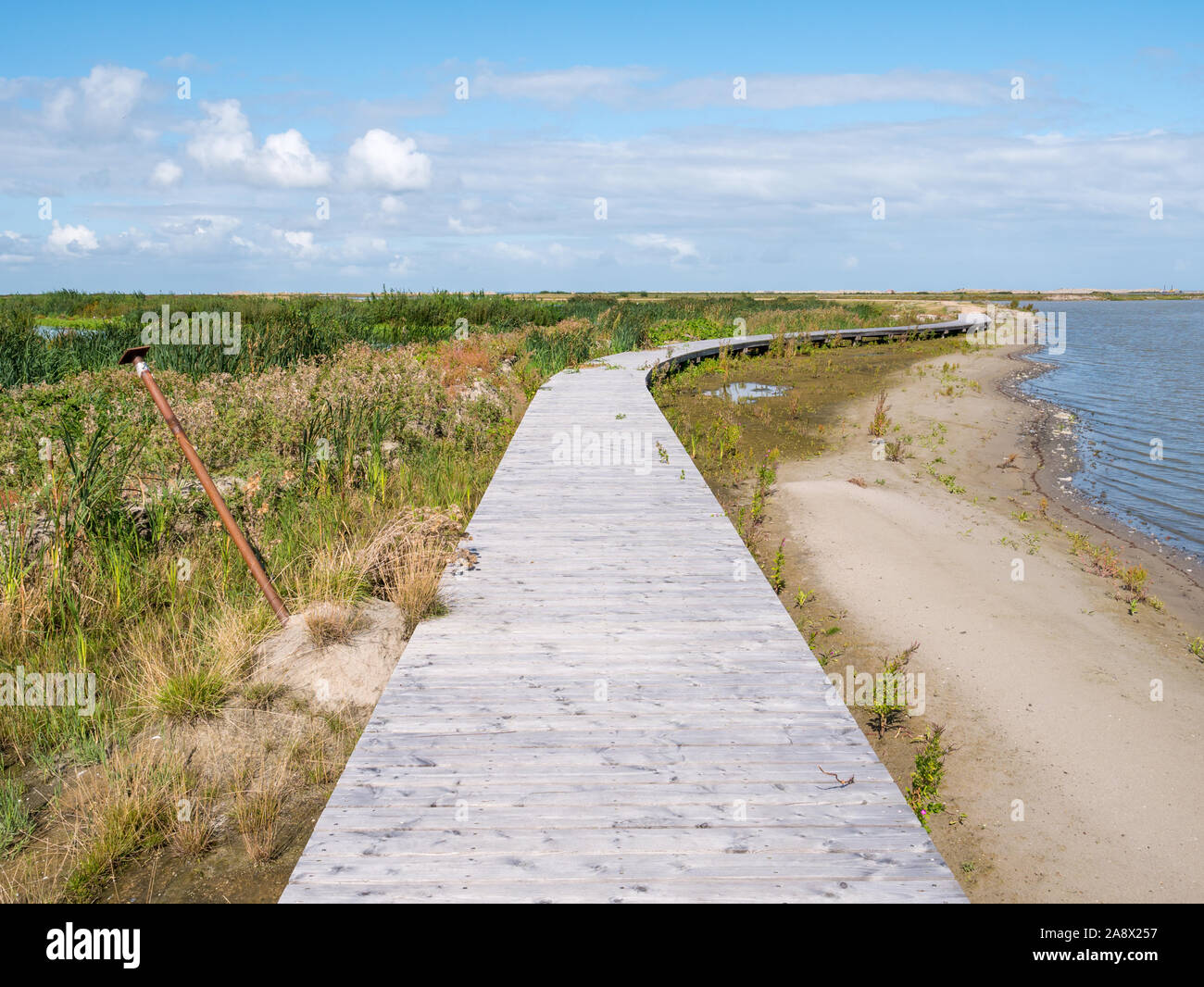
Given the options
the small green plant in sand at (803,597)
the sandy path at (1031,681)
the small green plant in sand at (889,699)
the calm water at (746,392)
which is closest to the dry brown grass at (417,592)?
the small green plant in sand at (889,699)

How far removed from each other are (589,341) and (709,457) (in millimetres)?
9030

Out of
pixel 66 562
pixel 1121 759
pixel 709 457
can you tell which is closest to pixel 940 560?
pixel 1121 759

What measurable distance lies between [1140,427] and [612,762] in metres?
16.5

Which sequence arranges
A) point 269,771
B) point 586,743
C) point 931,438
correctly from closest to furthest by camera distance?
point 586,743, point 269,771, point 931,438

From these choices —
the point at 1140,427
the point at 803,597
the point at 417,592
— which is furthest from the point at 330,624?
the point at 1140,427

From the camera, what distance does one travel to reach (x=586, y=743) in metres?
3.20

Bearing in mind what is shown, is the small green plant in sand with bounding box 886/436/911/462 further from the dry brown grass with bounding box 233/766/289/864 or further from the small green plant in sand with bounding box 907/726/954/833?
the dry brown grass with bounding box 233/766/289/864

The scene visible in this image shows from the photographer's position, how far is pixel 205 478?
174 inches

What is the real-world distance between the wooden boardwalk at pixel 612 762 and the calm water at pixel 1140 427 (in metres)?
7.20

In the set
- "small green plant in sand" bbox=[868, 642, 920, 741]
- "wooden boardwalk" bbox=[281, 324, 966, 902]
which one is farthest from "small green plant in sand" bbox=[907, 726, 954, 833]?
"wooden boardwalk" bbox=[281, 324, 966, 902]

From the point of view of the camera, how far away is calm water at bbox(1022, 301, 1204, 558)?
9.79 m

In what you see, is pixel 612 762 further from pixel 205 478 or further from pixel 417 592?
pixel 205 478
